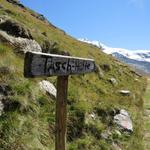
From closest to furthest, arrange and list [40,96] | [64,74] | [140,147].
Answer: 1. [64,74]
2. [40,96]
3. [140,147]

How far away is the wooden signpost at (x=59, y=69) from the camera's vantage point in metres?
5.82

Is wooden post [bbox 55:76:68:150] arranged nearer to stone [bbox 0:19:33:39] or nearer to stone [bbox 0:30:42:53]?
stone [bbox 0:30:42:53]

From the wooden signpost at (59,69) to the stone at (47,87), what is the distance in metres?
4.05

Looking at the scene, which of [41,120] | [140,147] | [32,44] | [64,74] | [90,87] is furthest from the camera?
[90,87]

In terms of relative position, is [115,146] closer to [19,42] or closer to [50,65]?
[19,42]

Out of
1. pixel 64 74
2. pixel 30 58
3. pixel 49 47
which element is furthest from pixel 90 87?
pixel 30 58

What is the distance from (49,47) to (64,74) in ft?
40.4

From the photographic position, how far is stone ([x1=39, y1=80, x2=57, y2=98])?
40.3ft

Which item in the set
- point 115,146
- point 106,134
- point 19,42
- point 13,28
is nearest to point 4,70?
point 106,134

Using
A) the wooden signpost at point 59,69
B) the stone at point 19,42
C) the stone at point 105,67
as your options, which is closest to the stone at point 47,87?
the stone at point 19,42

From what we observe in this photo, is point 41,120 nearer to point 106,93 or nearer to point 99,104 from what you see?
point 99,104

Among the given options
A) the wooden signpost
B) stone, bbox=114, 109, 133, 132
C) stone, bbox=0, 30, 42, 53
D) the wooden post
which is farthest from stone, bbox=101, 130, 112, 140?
stone, bbox=0, 30, 42, 53

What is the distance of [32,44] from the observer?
52.9 feet

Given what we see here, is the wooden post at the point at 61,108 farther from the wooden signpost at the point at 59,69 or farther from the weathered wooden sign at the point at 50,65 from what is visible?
the weathered wooden sign at the point at 50,65
